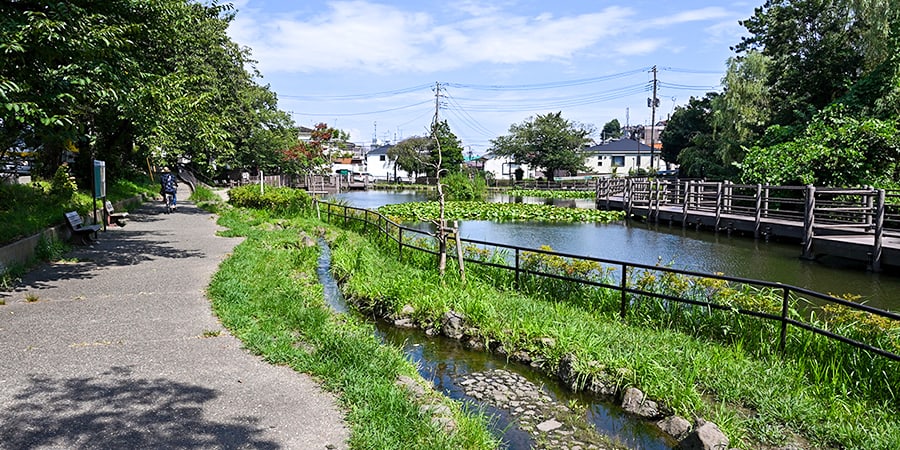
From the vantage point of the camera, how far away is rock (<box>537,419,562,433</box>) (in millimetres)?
5375

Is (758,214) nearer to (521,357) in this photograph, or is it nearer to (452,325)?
(452,325)

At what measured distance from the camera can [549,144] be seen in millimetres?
65500

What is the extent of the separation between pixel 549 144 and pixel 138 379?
6305cm

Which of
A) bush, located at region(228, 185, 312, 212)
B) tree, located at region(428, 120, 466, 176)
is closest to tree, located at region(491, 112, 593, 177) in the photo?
tree, located at region(428, 120, 466, 176)

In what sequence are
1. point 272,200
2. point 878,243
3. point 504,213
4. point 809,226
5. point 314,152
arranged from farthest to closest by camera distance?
point 314,152 → point 504,213 → point 272,200 → point 809,226 → point 878,243

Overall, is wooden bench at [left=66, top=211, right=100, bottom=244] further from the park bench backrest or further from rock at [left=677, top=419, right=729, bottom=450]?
rock at [left=677, top=419, right=729, bottom=450]

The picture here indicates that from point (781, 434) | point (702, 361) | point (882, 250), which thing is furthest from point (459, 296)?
point (882, 250)

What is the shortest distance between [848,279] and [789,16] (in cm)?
2342

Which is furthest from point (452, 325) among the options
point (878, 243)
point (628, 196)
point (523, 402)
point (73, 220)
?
point (628, 196)

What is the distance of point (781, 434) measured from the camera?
470 centimetres

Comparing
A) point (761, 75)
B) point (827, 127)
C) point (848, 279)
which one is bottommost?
point (848, 279)

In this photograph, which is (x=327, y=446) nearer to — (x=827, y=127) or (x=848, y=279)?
(x=848, y=279)

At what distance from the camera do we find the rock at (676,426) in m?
5.05

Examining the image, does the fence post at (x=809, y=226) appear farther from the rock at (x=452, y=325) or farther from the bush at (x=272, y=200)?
the bush at (x=272, y=200)
